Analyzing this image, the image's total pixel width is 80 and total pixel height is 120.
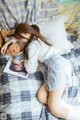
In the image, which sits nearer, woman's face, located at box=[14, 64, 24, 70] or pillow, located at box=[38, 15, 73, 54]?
woman's face, located at box=[14, 64, 24, 70]

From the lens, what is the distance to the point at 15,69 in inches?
65.6

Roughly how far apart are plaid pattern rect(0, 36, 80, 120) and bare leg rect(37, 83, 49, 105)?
26 millimetres

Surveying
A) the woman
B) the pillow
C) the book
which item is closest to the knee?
the woman

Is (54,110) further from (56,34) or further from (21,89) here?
(56,34)

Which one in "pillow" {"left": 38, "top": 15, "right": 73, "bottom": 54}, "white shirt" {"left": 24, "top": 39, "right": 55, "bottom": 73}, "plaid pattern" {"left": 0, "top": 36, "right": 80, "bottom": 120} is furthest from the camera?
"pillow" {"left": 38, "top": 15, "right": 73, "bottom": 54}

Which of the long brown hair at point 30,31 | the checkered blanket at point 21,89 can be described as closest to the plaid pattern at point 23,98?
the checkered blanket at point 21,89

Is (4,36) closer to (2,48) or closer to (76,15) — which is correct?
(2,48)

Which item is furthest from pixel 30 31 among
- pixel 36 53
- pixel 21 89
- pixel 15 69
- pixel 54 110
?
pixel 54 110

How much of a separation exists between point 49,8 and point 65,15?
0.16 metres

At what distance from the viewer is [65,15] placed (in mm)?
2039

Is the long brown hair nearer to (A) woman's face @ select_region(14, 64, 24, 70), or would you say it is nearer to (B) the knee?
(A) woman's face @ select_region(14, 64, 24, 70)

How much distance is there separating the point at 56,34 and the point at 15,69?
0.42 metres

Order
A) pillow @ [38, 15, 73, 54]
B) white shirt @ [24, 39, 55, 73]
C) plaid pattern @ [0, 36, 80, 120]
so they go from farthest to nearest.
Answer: pillow @ [38, 15, 73, 54] → white shirt @ [24, 39, 55, 73] → plaid pattern @ [0, 36, 80, 120]

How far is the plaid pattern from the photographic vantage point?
1450 mm
